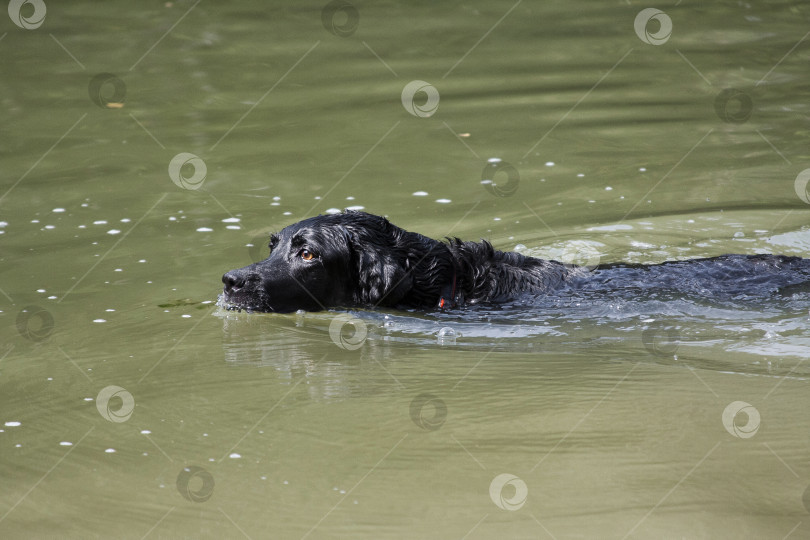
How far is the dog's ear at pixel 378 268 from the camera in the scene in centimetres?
797

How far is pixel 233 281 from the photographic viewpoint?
7719mm

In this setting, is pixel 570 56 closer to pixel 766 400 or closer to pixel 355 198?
pixel 355 198

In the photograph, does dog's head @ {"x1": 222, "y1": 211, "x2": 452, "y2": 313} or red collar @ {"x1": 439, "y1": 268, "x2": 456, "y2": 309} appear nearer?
dog's head @ {"x1": 222, "y1": 211, "x2": 452, "y2": 313}

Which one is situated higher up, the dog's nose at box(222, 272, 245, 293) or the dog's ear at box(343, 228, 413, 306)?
the dog's ear at box(343, 228, 413, 306)

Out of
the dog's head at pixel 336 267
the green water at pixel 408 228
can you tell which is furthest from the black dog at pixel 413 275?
the green water at pixel 408 228

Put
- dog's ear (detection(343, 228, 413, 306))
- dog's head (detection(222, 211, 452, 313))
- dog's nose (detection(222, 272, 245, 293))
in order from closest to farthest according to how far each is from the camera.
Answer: dog's nose (detection(222, 272, 245, 293)) → dog's head (detection(222, 211, 452, 313)) → dog's ear (detection(343, 228, 413, 306))

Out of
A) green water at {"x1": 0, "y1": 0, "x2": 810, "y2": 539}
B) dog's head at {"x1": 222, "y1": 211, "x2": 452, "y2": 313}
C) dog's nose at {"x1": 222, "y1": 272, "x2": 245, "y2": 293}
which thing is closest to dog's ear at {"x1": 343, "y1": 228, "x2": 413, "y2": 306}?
dog's head at {"x1": 222, "y1": 211, "x2": 452, "y2": 313}

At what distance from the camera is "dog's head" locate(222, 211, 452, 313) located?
25.7 ft

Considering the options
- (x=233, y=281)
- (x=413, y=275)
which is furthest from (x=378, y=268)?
(x=233, y=281)

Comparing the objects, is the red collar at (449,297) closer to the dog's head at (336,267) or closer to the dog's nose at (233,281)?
the dog's head at (336,267)

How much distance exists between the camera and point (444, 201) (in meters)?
10.8

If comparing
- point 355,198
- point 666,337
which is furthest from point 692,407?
point 355,198

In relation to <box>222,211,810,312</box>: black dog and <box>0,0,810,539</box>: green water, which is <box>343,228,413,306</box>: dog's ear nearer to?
<box>222,211,810,312</box>: black dog

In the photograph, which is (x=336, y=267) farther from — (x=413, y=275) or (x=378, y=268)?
(x=413, y=275)
